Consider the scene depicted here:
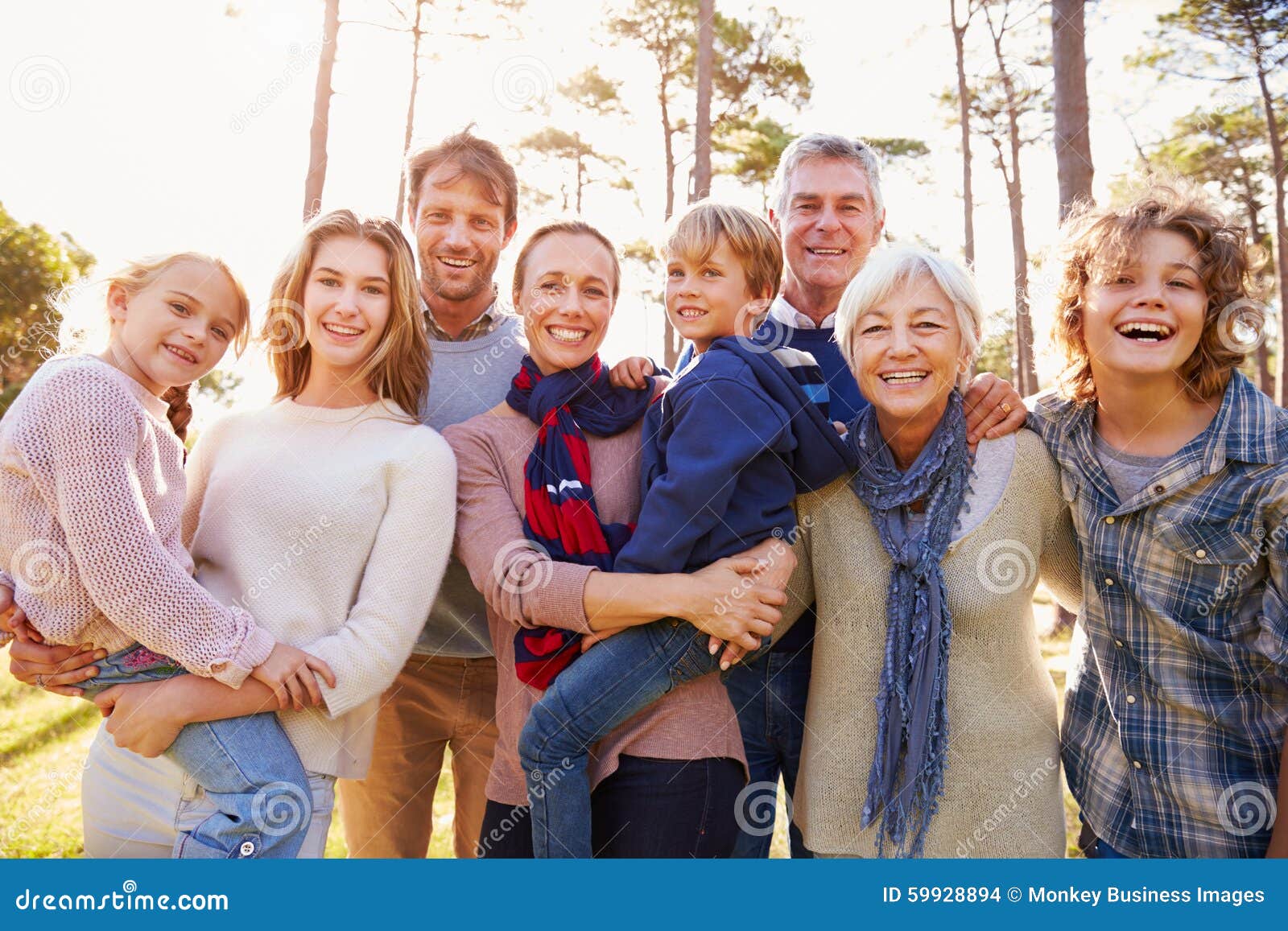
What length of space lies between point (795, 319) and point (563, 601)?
5.14 ft

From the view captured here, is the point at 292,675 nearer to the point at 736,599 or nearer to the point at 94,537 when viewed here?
the point at 94,537

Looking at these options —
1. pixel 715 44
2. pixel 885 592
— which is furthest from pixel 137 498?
pixel 715 44

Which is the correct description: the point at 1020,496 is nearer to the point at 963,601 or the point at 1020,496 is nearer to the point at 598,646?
the point at 963,601

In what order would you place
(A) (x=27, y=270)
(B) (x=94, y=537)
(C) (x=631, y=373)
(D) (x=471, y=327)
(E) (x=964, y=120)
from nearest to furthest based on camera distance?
(B) (x=94, y=537) → (C) (x=631, y=373) → (D) (x=471, y=327) → (A) (x=27, y=270) → (E) (x=964, y=120)

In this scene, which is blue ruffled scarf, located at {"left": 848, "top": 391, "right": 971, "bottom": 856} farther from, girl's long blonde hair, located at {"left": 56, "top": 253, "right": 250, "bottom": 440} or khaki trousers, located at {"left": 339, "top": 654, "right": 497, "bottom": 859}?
girl's long blonde hair, located at {"left": 56, "top": 253, "right": 250, "bottom": 440}

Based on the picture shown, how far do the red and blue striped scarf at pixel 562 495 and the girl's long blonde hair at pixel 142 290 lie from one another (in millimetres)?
783

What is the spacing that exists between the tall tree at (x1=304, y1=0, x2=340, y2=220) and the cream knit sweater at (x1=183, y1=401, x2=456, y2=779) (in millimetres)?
6060

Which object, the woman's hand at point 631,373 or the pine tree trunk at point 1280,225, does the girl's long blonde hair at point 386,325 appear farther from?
the pine tree trunk at point 1280,225

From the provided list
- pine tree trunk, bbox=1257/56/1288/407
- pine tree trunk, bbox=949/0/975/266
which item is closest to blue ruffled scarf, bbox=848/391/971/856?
pine tree trunk, bbox=1257/56/1288/407

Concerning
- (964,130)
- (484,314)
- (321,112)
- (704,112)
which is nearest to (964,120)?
(964,130)

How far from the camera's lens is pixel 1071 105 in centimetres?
676

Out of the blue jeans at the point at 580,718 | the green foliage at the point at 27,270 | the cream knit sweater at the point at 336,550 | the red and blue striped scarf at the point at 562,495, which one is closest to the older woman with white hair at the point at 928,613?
the blue jeans at the point at 580,718

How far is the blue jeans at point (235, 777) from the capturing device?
1995 mm
